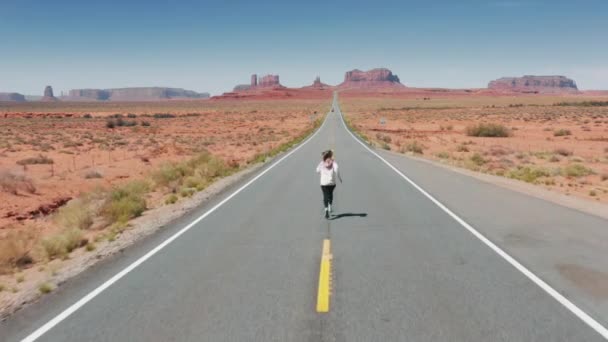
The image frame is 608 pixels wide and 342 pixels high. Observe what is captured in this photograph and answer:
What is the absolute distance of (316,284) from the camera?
6.31 m

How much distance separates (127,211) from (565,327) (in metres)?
10.0

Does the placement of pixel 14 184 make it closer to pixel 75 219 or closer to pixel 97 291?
pixel 75 219

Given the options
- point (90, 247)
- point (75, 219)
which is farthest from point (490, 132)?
point (90, 247)

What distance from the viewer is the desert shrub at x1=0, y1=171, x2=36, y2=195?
1728 centimetres

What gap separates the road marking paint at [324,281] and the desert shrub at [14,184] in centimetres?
1425

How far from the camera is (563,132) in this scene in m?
45.6

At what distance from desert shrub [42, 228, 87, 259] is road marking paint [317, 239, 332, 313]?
15.7 ft

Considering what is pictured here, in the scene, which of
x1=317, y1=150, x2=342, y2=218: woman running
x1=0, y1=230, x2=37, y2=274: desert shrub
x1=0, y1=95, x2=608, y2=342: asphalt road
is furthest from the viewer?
x1=317, y1=150, x2=342, y2=218: woman running

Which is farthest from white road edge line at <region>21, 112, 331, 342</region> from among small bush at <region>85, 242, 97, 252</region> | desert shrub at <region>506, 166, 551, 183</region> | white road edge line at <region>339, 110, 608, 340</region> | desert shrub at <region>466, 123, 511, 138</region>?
desert shrub at <region>466, 123, 511, 138</region>

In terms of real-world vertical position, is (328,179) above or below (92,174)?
above

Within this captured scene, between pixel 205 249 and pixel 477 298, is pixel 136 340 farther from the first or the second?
pixel 477 298

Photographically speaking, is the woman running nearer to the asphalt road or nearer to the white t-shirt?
the white t-shirt

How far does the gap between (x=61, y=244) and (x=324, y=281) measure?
5377mm

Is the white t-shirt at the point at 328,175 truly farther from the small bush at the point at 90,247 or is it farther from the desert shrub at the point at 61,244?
the desert shrub at the point at 61,244
